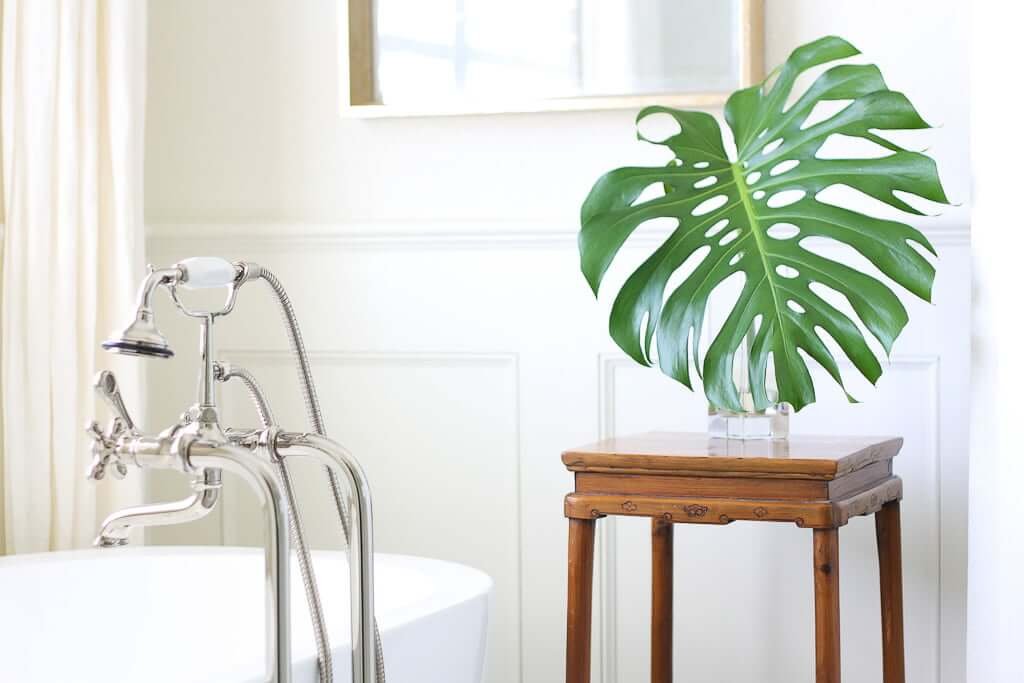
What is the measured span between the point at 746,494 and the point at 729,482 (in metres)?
0.03

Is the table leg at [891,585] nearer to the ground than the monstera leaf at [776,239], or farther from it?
nearer to the ground

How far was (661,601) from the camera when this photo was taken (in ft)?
6.49

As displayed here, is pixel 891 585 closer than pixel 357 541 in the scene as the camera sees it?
No

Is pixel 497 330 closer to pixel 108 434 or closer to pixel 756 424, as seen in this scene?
pixel 756 424

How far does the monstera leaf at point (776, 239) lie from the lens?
163 centimetres

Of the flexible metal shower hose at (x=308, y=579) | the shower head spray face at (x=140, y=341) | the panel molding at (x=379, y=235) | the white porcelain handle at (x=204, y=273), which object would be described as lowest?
the flexible metal shower hose at (x=308, y=579)

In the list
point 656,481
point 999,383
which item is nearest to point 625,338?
point 656,481

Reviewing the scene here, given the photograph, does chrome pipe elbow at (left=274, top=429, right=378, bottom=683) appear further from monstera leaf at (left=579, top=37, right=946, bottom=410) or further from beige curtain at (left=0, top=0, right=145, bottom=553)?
beige curtain at (left=0, top=0, right=145, bottom=553)

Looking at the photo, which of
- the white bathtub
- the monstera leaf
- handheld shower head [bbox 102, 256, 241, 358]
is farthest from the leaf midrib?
handheld shower head [bbox 102, 256, 241, 358]

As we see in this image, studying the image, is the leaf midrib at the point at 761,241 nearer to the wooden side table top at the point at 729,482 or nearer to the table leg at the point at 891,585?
the wooden side table top at the point at 729,482

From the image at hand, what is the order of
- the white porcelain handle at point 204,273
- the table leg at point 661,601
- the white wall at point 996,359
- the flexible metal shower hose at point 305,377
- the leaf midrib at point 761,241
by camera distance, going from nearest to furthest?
the white porcelain handle at point 204,273
the flexible metal shower hose at point 305,377
the white wall at point 996,359
the leaf midrib at point 761,241
the table leg at point 661,601

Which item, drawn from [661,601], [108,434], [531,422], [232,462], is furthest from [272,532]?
[531,422]

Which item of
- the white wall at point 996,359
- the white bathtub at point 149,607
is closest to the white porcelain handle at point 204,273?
the white bathtub at point 149,607

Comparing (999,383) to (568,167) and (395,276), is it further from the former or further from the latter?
(395,276)
